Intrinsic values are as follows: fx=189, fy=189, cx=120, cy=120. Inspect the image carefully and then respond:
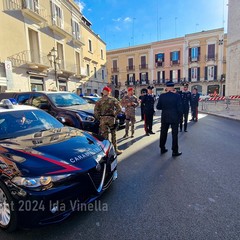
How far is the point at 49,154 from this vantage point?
2404mm

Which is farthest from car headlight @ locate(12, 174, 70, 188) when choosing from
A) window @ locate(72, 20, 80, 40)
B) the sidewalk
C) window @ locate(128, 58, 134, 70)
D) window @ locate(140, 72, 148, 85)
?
window @ locate(128, 58, 134, 70)

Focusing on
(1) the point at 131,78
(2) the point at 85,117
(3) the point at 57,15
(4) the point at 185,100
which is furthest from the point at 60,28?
(1) the point at 131,78

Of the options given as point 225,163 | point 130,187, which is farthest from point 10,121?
point 225,163

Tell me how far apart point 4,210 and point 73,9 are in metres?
24.2

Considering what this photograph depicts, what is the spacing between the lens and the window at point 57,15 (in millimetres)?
18000

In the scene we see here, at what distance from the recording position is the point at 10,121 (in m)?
3.29

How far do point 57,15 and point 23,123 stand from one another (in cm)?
1912

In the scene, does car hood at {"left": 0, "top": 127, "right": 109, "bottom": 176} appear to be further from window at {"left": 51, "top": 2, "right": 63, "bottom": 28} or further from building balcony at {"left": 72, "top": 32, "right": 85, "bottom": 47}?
building balcony at {"left": 72, "top": 32, "right": 85, "bottom": 47}

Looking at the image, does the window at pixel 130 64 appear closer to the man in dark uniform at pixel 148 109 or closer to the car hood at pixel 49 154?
the man in dark uniform at pixel 148 109

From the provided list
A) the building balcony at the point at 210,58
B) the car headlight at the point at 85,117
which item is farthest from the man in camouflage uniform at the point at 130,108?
the building balcony at the point at 210,58

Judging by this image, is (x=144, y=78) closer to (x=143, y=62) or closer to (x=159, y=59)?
(x=143, y=62)

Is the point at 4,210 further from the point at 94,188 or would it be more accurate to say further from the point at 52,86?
the point at 52,86

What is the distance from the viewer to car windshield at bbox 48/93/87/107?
6.50 meters

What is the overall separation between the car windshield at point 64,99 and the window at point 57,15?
14.4 m
